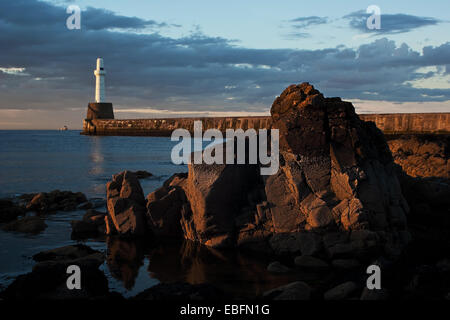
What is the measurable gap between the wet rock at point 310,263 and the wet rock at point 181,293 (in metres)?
→ 3.06

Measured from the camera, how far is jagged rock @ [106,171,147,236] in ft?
42.2

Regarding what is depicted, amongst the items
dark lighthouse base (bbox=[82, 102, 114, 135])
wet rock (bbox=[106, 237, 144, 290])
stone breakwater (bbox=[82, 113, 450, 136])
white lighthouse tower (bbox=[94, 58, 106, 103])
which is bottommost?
wet rock (bbox=[106, 237, 144, 290])

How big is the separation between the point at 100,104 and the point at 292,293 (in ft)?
295

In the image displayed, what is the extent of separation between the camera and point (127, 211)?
13125 millimetres

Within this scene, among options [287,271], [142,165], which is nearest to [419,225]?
[287,271]

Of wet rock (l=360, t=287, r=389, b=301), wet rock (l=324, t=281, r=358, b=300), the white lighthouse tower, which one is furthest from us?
the white lighthouse tower

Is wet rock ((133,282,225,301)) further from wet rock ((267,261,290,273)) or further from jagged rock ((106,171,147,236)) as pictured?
jagged rock ((106,171,147,236))

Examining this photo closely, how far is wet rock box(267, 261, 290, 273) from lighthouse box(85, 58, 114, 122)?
80147mm

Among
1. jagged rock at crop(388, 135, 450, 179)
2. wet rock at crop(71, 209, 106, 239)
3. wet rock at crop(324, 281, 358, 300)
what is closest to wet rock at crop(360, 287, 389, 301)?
wet rock at crop(324, 281, 358, 300)

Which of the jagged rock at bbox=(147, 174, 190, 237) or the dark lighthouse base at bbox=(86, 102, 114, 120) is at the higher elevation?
the dark lighthouse base at bbox=(86, 102, 114, 120)

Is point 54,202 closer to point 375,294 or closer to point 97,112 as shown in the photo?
point 375,294

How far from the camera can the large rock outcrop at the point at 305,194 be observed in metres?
10.9

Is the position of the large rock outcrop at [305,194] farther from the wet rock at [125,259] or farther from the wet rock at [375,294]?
the wet rock at [375,294]

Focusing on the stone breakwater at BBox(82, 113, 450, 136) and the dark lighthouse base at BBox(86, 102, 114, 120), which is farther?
the dark lighthouse base at BBox(86, 102, 114, 120)
